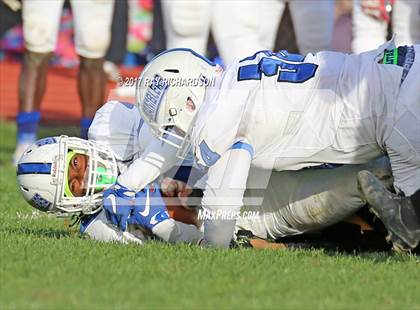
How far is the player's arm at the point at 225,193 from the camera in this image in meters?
5.18

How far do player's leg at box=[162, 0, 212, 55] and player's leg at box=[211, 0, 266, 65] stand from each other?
0.08 meters

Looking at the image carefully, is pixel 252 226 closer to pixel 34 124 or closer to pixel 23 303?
pixel 23 303

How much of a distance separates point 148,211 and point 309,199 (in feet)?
2.44

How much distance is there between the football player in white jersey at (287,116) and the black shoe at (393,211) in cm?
19

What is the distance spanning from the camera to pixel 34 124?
835cm

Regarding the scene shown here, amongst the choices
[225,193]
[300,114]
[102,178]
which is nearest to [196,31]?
[102,178]

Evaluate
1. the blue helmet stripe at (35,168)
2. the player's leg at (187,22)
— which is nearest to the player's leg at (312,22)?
the player's leg at (187,22)

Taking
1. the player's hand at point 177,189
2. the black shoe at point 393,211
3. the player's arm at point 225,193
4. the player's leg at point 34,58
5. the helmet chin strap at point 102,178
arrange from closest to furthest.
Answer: the black shoe at point 393,211 → the player's arm at point 225,193 → the helmet chin strap at point 102,178 → the player's hand at point 177,189 → the player's leg at point 34,58

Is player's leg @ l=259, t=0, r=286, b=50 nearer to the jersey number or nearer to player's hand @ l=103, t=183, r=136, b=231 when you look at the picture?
the jersey number

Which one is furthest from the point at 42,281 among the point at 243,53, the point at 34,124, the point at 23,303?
the point at 34,124

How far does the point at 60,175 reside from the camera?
18.2 ft

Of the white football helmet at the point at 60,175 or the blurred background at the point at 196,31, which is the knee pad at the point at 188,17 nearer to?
the blurred background at the point at 196,31

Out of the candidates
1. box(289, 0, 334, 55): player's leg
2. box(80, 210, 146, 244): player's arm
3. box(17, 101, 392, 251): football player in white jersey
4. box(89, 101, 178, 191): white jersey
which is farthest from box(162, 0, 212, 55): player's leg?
box(80, 210, 146, 244): player's arm

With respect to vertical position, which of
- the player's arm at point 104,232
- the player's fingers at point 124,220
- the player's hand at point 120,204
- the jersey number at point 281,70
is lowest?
the player's arm at point 104,232
